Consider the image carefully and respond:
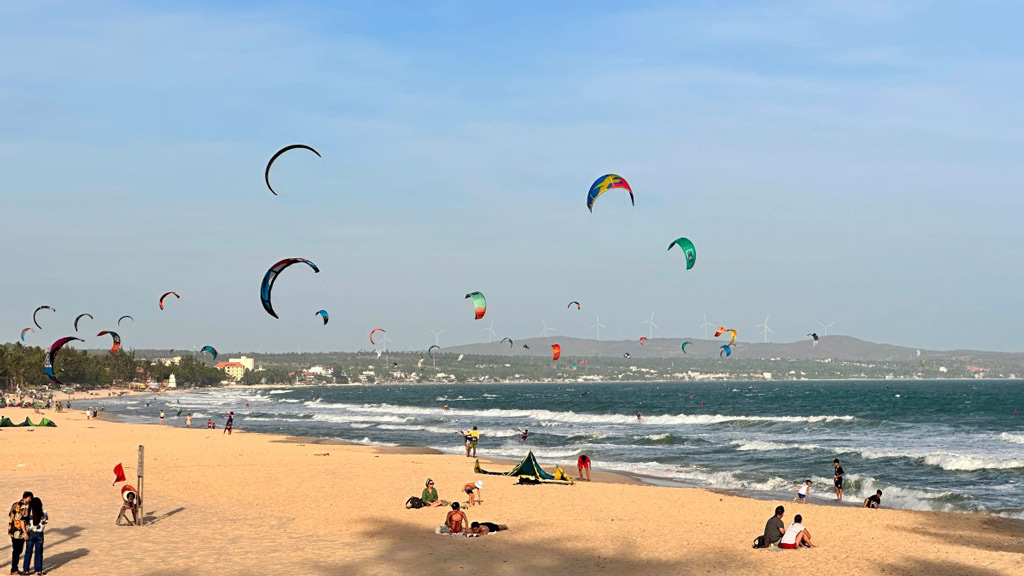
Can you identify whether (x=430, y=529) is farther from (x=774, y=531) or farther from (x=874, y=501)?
(x=874, y=501)

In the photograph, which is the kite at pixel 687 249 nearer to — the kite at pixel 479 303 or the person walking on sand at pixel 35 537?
the kite at pixel 479 303

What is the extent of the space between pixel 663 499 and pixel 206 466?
14.7 metres

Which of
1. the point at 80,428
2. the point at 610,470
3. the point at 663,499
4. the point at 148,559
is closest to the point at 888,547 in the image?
the point at 663,499

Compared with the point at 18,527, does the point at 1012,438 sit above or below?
below

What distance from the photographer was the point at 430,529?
18.4m

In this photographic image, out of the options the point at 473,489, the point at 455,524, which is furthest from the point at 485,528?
the point at 473,489

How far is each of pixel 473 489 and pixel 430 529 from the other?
336cm

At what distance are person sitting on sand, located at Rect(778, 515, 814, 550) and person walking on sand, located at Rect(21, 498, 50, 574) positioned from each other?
11.8 meters

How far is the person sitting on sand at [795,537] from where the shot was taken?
16484mm

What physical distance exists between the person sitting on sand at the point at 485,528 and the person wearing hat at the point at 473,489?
97.4 inches

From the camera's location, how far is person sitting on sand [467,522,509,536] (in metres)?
17.7

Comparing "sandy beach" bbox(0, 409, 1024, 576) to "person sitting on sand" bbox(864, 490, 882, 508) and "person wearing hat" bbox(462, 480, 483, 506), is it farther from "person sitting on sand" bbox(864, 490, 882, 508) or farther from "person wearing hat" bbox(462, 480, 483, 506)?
"person sitting on sand" bbox(864, 490, 882, 508)

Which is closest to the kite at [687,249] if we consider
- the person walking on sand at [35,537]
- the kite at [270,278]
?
the kite at [270,278]

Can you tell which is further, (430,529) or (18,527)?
(430,529)
